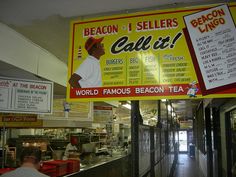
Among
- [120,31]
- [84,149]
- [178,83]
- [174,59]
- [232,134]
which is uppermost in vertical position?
[120,31]

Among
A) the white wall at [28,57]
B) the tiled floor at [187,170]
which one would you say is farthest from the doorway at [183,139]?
the white wall at [28,57]

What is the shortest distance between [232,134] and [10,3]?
5.84 metres

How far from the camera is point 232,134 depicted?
22.9ft

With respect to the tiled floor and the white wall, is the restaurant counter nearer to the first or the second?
the white wall

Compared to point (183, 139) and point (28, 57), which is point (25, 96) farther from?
point (183, 139)

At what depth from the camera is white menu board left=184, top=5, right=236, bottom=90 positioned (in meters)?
2.74

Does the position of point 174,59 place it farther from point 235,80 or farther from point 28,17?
point 28,17

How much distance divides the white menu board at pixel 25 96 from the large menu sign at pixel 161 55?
1051mm

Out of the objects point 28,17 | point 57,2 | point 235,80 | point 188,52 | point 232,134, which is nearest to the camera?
point 235,80

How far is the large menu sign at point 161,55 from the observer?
2789 millimetres

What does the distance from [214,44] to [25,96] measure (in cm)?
255

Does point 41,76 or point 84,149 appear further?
point 84,149

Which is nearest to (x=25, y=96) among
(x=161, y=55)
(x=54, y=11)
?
(x=54, y=11)

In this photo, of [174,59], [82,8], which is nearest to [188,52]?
[174,59]
